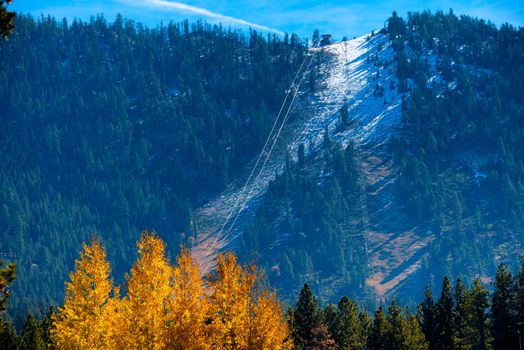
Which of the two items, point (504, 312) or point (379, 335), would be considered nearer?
point (504, 312)

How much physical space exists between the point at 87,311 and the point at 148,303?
499 cm

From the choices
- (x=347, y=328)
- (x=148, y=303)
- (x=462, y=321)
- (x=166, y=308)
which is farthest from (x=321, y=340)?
(x=148, y=303)

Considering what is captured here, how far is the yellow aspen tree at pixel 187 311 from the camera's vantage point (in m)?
40.7

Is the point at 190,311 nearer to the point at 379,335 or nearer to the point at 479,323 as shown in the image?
the point at 379,335

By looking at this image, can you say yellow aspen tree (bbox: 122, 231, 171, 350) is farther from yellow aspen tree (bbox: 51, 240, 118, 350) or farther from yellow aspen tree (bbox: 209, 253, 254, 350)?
yellow aspen tree (bbox: 209, 253, 254, 350)

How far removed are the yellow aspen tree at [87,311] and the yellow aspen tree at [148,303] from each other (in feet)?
6.92

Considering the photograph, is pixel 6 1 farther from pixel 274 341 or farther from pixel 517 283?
pixel 517 283

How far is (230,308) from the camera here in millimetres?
41250

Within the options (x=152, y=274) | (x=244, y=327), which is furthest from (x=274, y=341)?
(x=152, y=274)

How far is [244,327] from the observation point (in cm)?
4128

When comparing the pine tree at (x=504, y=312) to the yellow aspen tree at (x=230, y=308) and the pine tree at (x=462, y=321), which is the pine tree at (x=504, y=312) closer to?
the pine tree at (x=462, y=321)

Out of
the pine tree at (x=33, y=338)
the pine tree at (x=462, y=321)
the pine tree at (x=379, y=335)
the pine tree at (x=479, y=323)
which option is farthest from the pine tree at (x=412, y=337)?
the pine tree at (x=33, y=338)

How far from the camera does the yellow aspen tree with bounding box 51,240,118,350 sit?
44.0m

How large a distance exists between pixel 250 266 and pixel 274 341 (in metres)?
3.91
